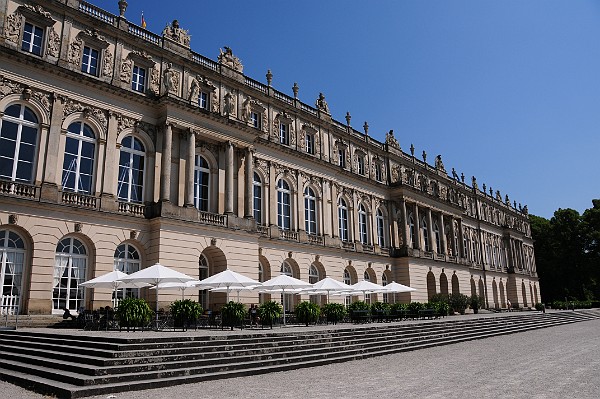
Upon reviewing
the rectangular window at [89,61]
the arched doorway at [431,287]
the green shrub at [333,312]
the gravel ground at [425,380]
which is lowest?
the gravel ground at [425,380]

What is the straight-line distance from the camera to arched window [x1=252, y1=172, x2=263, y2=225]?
29.2 meters

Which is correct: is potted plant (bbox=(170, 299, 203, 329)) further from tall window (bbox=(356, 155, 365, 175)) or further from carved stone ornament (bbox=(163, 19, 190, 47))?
tall window (bbox=(356, 155, 365, 175))

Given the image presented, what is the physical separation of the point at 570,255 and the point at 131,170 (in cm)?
7007

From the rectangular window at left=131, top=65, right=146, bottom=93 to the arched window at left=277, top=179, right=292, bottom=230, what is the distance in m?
10.9

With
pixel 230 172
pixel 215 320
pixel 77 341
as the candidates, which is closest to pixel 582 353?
pixel 215 320

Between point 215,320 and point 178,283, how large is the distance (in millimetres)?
3609

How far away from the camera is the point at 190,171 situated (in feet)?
79.0

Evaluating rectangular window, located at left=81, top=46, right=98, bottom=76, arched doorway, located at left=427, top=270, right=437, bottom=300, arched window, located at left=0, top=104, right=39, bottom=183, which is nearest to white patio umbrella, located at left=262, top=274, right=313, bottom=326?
arched window, located at left=0, top=104, right=39, bottom=183

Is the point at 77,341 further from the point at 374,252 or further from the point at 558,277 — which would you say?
the point at 558,277

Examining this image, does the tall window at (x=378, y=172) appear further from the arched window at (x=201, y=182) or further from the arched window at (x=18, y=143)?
the arched window at (x=18, y=143)

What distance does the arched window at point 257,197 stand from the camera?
29.2 m

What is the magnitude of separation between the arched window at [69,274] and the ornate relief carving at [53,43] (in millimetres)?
8267

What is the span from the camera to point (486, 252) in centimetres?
5934

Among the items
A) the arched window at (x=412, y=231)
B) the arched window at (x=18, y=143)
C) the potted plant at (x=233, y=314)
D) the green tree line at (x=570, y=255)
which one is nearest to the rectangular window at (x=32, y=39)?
the arched window at (x=18, y=143)
